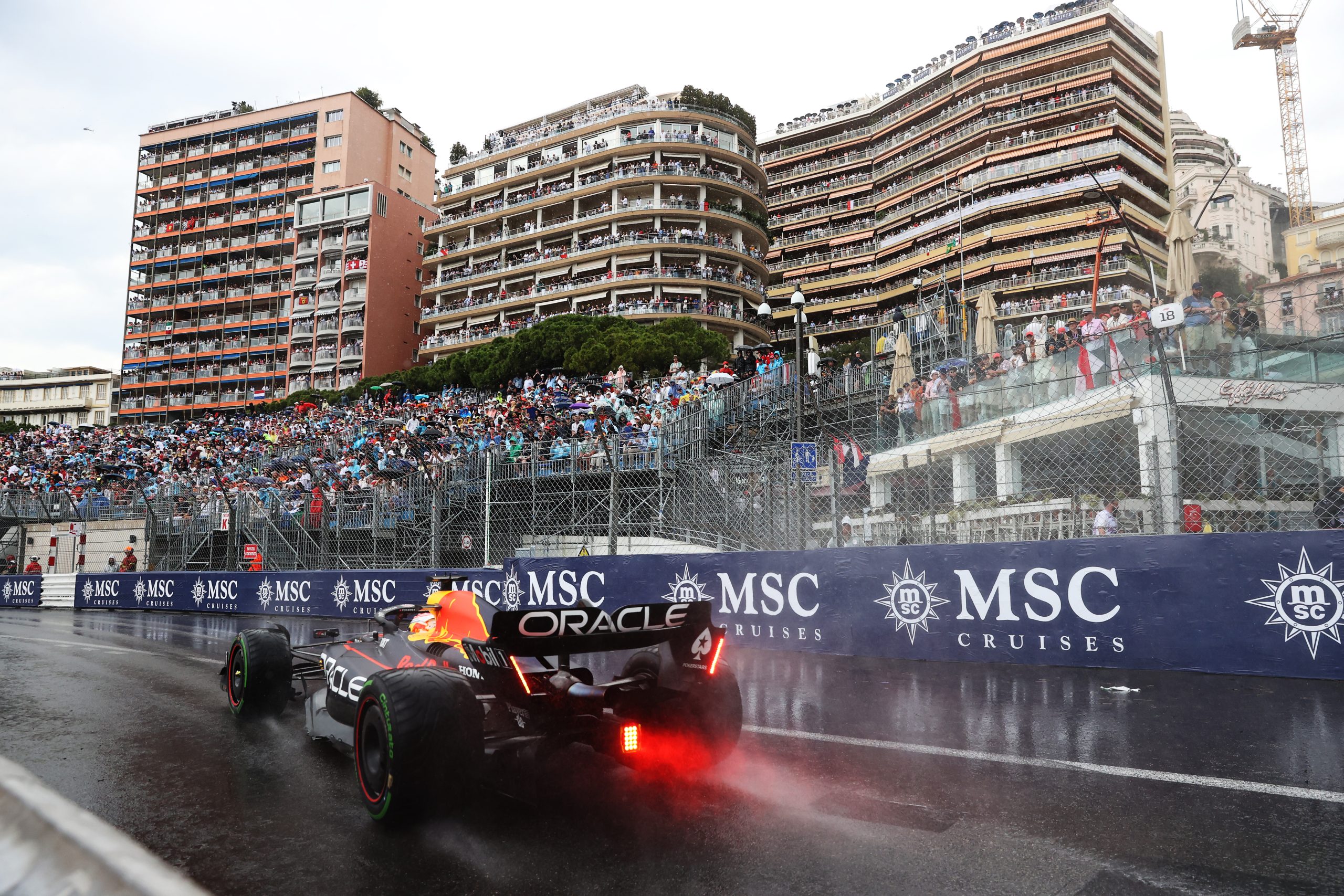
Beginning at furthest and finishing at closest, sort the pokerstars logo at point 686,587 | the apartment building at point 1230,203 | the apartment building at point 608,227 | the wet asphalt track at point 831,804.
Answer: the apartment building at point 1230,203
the apartment building at point 608,227
the pokerstars logo at point 686,587
the wet asphalt track at point 831,804

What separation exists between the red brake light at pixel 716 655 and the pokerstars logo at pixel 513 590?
337 inches

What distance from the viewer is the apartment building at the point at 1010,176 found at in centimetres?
4853

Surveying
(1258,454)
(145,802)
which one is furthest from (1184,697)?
(145,802)

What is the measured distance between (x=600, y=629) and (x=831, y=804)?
1345 mm

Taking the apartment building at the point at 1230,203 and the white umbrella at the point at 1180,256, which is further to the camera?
the apartment building at the point at 1230,203

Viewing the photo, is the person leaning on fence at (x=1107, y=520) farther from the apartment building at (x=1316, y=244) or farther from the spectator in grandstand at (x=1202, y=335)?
the apartment building at (x=1316, y=244)

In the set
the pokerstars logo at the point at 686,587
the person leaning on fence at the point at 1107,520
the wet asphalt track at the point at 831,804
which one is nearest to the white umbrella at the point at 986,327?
the person leaning on fence at the point at 1107,520

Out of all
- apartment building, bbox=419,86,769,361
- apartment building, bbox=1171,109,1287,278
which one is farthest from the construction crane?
apartment building, bbox=419,86,769,361

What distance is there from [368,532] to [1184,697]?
567 inches

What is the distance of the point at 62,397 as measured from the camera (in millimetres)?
97625

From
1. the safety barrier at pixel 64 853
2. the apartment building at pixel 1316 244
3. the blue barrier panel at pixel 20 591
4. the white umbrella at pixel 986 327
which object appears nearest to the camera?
the safety barrier at pixel 64 853

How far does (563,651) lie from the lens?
13.1 feet

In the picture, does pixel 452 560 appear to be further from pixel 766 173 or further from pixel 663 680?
A: pixel 766 173

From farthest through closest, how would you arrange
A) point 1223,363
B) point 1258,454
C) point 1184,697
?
point 1223,363 < point 1258,454 < point 1184,697
